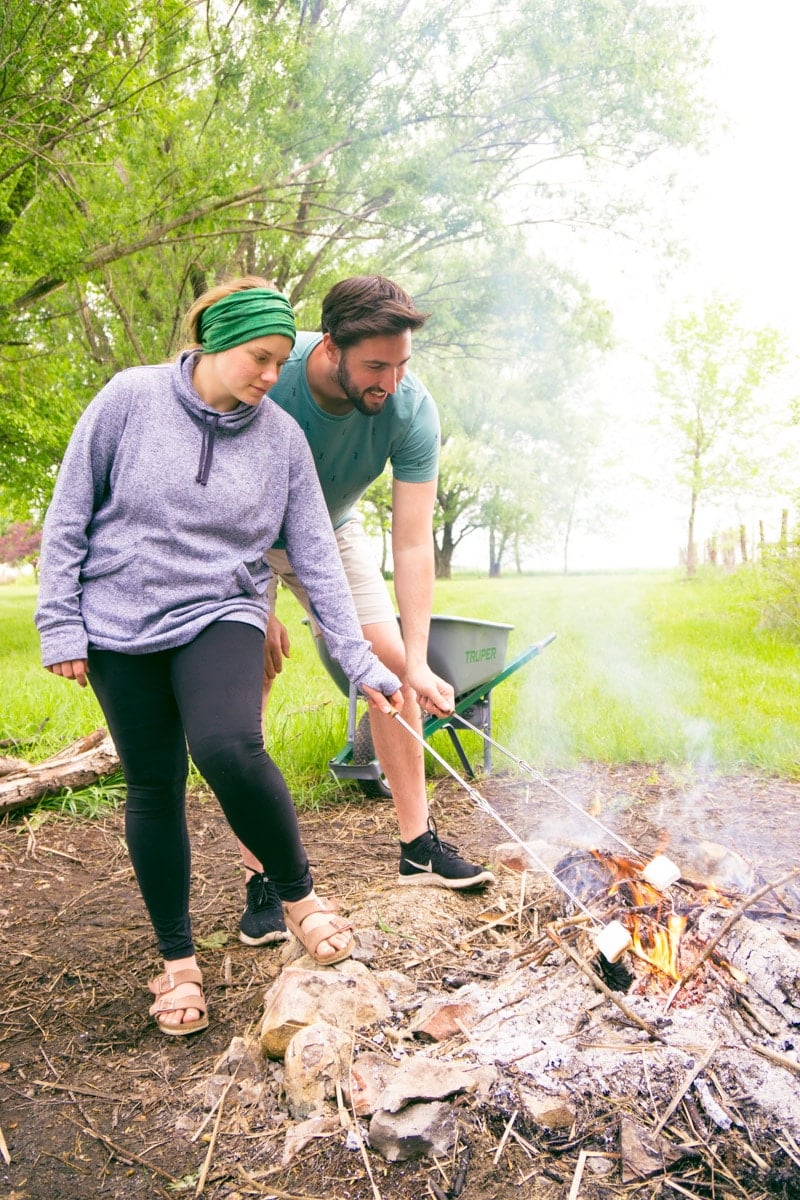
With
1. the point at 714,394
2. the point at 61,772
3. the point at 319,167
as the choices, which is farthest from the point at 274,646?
the point at 714,394

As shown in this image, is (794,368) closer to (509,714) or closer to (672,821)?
(509,714)

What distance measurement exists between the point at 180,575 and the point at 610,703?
13.7ft

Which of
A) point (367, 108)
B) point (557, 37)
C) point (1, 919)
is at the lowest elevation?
point (1, 919)

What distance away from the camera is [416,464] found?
2500 mm

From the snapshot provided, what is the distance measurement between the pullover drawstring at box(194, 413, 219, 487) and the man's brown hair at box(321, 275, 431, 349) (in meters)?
0.42

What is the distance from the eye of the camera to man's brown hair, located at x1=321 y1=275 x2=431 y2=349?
6.89ft

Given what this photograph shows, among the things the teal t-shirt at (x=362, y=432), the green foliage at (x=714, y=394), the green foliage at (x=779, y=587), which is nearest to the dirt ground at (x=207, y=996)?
the teal t-shirt at (x=362, y=432)

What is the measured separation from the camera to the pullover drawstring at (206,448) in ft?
6.29

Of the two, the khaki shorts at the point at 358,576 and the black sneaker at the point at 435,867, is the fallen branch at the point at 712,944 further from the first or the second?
the khaki shorts at the point at 358,576

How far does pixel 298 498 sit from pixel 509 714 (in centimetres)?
339

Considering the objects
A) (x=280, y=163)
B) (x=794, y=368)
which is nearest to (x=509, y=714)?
(x=280, y=163)

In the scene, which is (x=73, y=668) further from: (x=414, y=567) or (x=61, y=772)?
(x=61, y=772)

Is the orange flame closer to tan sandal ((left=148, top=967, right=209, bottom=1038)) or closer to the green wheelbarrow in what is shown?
tan sandal ((left=148, top=967, right=209, bottom=1038))

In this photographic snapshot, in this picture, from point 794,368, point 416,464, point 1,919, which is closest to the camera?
point 416,464
